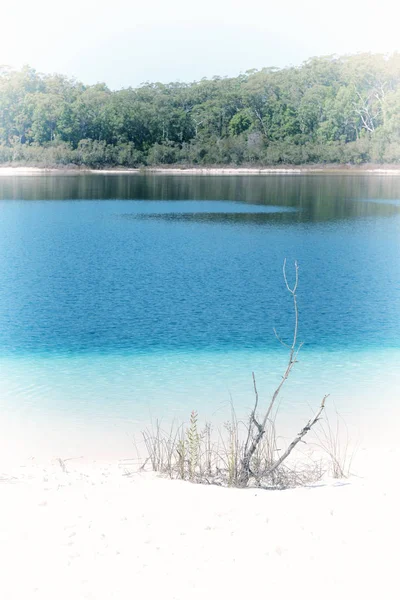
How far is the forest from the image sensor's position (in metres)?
74.4

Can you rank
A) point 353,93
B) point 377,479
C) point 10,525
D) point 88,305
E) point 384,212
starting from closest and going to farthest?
point 10,525, point 377,479, point 88,305, point 384,212, point 353,93

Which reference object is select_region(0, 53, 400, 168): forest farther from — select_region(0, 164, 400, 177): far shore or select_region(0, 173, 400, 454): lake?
select_region(0, 173, 400, 454): lake

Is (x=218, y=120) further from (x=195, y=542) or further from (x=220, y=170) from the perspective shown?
(x=195, y=542)

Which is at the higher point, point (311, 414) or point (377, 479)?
point (377, 479)

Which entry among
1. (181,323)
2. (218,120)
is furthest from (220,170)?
(181,323)

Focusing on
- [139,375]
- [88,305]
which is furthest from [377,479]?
[88,305]

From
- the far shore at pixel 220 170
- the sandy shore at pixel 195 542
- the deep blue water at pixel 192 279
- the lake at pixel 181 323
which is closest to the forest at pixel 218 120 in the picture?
the far shore at pixel 220 170

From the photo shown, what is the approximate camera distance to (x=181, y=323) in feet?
35.5

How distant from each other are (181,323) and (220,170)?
65.3m

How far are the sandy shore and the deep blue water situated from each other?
5.74 m

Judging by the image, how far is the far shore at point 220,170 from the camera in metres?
70.4

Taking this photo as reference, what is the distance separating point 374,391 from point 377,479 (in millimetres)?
3627

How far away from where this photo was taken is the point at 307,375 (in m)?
8.45

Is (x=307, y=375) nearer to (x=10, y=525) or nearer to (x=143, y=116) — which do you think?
(x=10, y=525)
